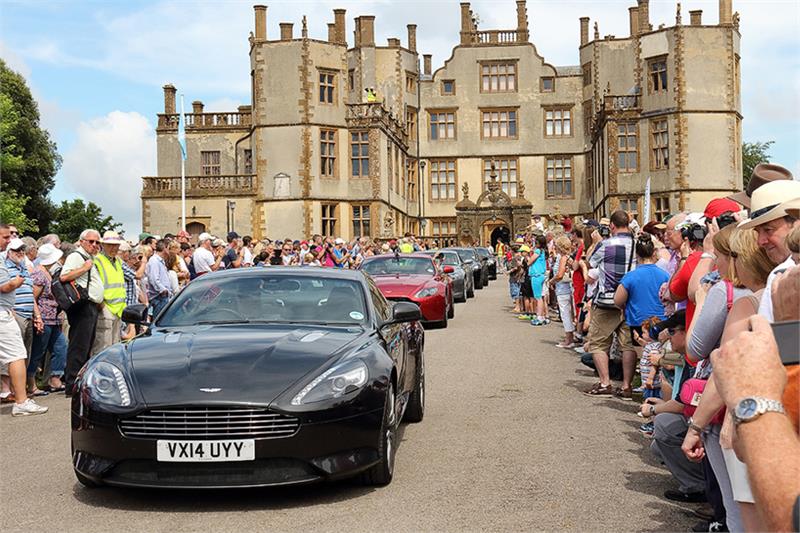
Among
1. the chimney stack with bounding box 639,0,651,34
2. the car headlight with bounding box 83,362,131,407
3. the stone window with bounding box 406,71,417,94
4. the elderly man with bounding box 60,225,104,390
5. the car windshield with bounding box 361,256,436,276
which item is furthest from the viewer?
the stone window with bounding box 406,71,417,94

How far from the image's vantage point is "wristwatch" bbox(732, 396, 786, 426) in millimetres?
2438

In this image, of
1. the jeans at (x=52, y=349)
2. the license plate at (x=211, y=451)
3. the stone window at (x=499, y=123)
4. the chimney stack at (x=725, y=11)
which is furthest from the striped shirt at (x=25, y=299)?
the stone window at (x=499, y=123)

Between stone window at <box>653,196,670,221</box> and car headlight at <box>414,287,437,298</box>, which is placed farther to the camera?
stone window at <box>653,196,670,221</box>

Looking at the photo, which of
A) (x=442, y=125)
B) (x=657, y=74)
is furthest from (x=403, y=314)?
(x=442, y=125)

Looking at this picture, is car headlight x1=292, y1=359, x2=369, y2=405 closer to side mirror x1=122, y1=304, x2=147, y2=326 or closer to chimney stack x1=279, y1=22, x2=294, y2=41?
side mirror x1=122, y1=304, x2=147, y2=326

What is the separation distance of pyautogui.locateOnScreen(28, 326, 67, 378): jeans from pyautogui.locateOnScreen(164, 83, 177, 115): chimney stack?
161 feet

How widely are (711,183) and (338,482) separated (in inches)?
1943

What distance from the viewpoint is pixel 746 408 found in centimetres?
246

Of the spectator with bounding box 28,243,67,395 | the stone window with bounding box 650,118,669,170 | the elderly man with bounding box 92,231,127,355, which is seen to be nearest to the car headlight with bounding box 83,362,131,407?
the elderly man with bounding box 92,231,127,355

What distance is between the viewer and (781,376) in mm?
2443

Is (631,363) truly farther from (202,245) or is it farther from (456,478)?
(202,245)

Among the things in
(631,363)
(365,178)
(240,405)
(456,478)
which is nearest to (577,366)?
(631,363)

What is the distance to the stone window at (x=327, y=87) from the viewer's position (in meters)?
51.6

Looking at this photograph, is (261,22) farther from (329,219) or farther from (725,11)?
(725,11)
